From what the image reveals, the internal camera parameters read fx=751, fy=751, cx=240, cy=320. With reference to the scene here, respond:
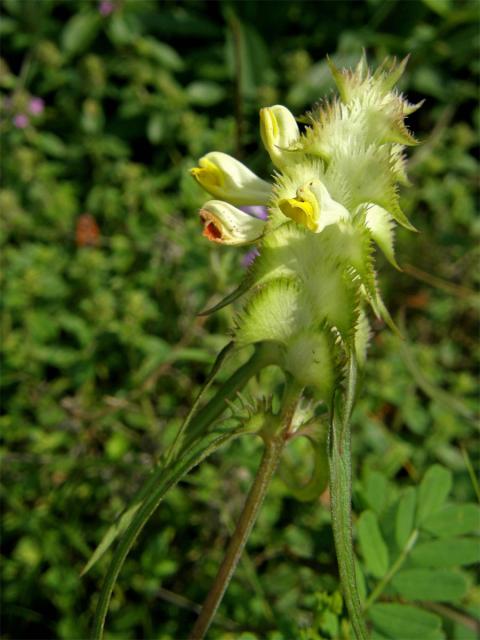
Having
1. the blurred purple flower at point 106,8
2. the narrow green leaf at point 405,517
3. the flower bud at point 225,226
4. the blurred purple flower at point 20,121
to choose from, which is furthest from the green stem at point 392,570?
the blurred purple flower at point 106,8

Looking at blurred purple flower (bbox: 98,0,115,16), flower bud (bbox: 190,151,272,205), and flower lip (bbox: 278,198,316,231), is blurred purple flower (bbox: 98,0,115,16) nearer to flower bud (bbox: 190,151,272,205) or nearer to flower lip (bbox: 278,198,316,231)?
flower bud (bbox: 190,151,272,205)

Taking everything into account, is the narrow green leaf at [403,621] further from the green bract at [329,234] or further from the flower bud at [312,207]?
the flower bud at [312,207]

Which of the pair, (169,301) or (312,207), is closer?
(312,207)

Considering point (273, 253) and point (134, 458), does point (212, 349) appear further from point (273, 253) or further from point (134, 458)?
point (273, 253)

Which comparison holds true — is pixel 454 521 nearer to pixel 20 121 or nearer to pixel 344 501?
pixel 344 501

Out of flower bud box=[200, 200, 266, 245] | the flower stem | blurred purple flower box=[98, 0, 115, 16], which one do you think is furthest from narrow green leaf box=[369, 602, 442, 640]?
blurred purple flower box=[98, 0, 115, 16]

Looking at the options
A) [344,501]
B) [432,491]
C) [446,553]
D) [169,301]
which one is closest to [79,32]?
[169,301]
